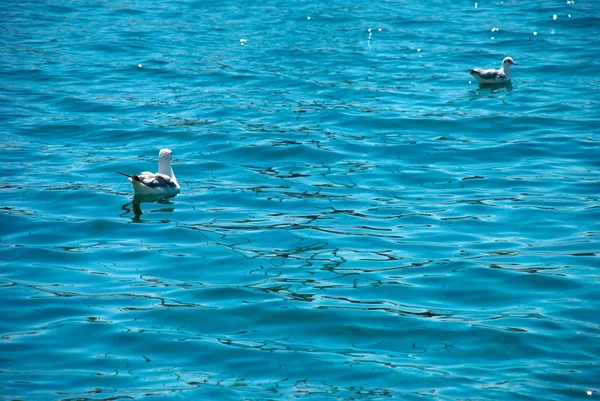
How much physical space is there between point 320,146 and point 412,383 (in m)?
8.52

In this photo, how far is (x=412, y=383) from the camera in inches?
287

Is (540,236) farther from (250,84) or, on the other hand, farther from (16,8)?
(16,8)

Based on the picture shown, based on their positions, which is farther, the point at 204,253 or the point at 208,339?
the point at 204,253

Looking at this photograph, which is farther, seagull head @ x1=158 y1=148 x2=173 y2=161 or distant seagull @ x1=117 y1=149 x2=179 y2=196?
seagull head @ x1=158 y1=148 x2=173 y2=161

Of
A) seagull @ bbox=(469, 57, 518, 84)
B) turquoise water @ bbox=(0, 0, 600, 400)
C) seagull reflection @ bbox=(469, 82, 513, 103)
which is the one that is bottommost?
turquoise water @ bbox=(0, 0, 600, 400)

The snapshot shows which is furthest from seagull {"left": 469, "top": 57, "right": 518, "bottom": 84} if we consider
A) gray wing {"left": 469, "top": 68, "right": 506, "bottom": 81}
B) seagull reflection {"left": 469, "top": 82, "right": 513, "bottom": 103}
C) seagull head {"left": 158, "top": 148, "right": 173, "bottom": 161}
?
seagull head {"left": 158, "top": 148, "right": 173, "bottom": 161}

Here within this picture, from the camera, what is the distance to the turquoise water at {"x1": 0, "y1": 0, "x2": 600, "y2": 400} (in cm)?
766

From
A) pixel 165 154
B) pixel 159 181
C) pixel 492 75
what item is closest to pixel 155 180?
pixel 159 181

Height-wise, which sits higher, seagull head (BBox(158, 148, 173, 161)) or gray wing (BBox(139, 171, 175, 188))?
seagull head (BBox(158, 148, 173, 161))

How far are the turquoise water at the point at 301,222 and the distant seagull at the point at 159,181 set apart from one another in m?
0.27

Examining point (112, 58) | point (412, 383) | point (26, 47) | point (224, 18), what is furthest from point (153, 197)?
point (224, 18)

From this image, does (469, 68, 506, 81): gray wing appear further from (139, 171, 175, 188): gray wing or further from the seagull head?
(139, 171, 175, 188): gray wing

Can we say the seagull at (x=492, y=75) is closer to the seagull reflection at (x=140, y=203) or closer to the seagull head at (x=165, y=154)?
the seagull head at (x=165, y=154)

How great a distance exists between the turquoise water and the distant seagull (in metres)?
0.27
